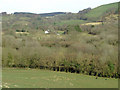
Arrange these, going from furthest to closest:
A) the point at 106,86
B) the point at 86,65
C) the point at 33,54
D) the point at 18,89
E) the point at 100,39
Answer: the point at 100,39 < the point at 33,54 < the point at 86,65 < the point at 106,86 < the point at 18,89

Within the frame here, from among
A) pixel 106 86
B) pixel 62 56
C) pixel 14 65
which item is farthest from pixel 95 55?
pixel 14 65

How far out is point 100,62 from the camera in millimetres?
21641

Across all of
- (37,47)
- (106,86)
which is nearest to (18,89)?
(106,86)

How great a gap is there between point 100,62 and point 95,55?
1.94m

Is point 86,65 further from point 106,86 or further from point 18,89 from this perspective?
point 18,89

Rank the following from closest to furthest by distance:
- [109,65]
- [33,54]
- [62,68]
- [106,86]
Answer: [106,86] < [109,65] < [62,68] < [33,54]

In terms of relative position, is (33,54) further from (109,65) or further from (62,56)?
(109,65)

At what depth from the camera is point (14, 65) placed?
86.4ft

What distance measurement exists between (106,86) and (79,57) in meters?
7.10

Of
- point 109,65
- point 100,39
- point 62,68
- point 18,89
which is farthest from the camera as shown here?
point 100,39

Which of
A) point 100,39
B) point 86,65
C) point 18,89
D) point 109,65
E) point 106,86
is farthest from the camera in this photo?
point 100,39

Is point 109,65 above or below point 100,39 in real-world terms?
below

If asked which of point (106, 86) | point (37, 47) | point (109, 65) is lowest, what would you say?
point (106, 86)

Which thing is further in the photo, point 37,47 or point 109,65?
point 37,47
